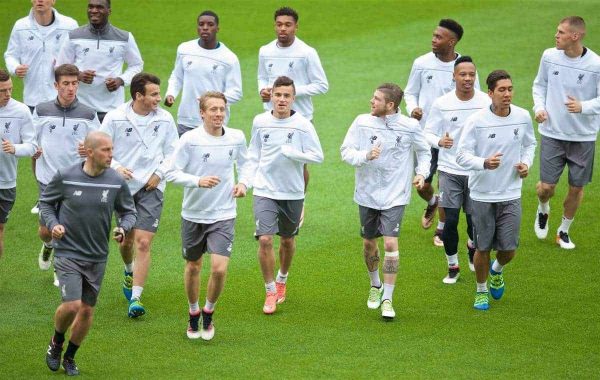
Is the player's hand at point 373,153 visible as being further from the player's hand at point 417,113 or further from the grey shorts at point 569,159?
the grey shorts at point 569,159

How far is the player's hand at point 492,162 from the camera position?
11.7 meters

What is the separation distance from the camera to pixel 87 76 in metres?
14.4

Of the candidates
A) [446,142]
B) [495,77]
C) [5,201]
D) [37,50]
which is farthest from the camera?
[37,50]

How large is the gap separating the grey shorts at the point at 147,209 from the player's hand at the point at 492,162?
131 inches

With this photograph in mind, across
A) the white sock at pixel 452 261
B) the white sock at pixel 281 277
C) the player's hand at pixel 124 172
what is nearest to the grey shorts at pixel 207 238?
the player's hand at pixel 124 172

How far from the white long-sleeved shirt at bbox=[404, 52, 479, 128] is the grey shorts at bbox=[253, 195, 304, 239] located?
2.51 m

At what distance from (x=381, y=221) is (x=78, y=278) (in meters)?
3.37

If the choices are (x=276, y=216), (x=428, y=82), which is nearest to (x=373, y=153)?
(x=276, y=216)

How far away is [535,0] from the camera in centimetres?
2714

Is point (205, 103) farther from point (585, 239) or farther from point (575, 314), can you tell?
point (585, 239)

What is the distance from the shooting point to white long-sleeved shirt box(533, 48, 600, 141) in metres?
14.3

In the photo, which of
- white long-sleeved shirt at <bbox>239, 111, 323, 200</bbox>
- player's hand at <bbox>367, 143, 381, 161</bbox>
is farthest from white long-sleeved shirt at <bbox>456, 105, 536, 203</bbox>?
white long-sleeved shirt at <bbox>239, 111, 323, 200</bbox>

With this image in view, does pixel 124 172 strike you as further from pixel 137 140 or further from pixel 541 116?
pixel 541 116

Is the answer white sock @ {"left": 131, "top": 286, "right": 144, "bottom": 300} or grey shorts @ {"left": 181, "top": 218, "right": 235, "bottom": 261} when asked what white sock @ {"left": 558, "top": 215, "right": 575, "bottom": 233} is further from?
white sock @ {"left": 131, "top": 286, "right": 144, "bottom": 300}
